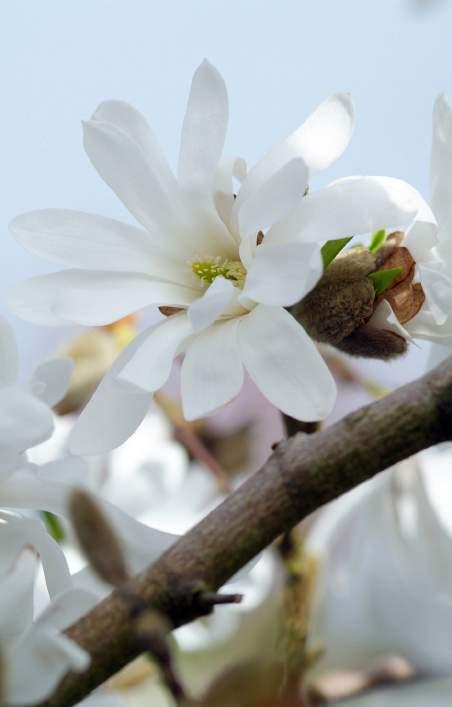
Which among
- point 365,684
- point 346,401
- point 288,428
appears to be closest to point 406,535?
point 365,684

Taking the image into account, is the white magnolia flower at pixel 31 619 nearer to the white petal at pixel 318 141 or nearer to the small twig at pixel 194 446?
the white petal at pixel 318 141

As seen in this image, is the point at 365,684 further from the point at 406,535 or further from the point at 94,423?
the point at 94,423

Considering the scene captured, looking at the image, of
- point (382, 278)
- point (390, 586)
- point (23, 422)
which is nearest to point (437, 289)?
point (382, 278)

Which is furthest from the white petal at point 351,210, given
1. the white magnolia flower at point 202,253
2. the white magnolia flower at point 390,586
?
the white magnolia flower at point 390,586

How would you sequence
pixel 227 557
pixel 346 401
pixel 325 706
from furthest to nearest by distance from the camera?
pixel 346 401 < pixel 325 706 < pixel 227 557

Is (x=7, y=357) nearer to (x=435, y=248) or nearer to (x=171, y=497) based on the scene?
(x=435, y=248)

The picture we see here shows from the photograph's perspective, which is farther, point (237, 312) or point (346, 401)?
point (346, 401)
